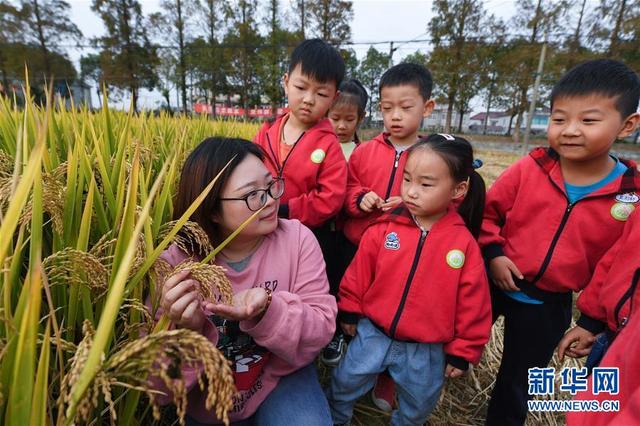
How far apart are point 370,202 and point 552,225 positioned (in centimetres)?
76

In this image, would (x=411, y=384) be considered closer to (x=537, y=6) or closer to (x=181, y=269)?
(x=181, y=269)

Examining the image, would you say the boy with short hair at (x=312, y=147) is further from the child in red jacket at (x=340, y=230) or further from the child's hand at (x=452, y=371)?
the child's hand at (x=452, y=371)

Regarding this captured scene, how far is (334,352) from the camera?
191cm

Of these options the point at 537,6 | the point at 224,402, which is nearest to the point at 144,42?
the point at 537,6

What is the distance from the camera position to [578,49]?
17.1 metres

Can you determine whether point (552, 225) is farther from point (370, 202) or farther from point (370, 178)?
point (370, 178)

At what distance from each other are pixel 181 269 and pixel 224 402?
0.32 meters

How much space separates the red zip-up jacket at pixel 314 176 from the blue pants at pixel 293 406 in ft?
2.47

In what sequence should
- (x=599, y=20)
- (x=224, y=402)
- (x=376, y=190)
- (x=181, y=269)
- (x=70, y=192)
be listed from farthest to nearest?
(x=599, y=20), (x=376, y=190), (x=70, y=192), (x=181, y=269), (x=224, y=402)

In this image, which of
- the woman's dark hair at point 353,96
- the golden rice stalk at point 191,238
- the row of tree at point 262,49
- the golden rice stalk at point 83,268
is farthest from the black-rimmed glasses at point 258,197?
the row of tree at point 262,49

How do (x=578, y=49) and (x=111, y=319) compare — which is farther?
(x=578, y=49)

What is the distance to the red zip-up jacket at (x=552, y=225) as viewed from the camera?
4.21 feet

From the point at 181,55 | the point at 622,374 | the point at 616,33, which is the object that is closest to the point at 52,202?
the point at 622,374

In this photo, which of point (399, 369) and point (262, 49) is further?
point (262, 49)
